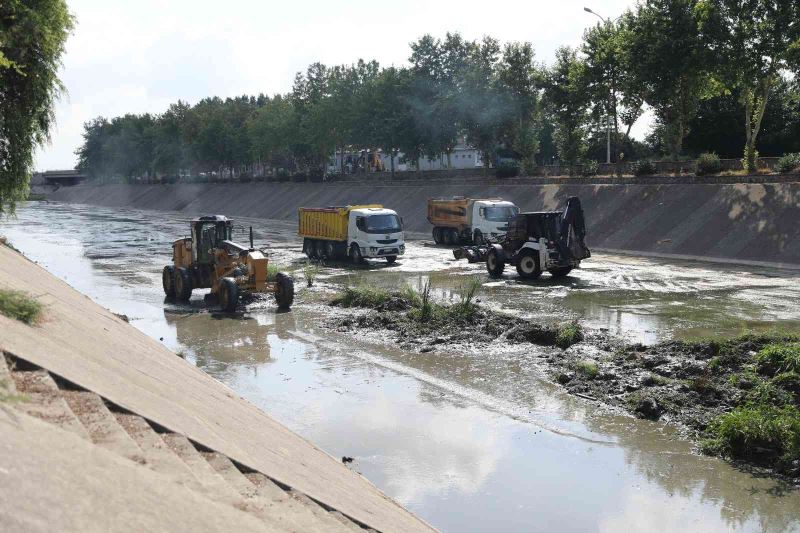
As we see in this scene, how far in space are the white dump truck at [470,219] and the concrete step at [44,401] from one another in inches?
1275

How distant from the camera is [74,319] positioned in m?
13.3

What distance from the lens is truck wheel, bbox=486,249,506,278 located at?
30.4 metres

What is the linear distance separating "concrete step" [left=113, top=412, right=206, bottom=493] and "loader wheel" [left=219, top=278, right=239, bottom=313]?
50.9ft

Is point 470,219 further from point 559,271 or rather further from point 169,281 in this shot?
point 169,281

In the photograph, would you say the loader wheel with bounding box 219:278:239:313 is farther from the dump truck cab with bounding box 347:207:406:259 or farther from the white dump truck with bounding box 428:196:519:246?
the white dump truck with bounding box 428:196:519:246

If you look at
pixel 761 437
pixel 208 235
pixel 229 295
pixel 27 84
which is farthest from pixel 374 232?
pixel 761 437

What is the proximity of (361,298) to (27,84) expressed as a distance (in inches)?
443

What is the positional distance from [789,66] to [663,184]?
888 cm

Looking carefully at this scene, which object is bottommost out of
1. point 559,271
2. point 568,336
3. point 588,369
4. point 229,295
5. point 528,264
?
point 588,369

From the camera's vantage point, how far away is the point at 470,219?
140ft

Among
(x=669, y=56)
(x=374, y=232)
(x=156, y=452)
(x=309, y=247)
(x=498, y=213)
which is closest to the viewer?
(x=156, y=452)

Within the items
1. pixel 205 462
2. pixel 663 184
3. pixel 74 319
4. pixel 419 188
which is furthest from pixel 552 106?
pixel 205 462

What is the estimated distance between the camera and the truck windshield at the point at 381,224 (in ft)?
116

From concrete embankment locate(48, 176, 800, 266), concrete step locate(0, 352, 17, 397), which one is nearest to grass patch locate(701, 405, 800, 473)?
concrete step locate(0, 352, 17, 397)
